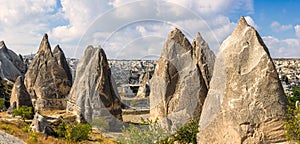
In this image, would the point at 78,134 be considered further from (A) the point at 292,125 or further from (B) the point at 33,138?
(A) the point at 292,125

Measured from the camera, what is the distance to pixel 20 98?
23234mm

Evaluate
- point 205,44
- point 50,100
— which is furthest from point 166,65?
point 50,100

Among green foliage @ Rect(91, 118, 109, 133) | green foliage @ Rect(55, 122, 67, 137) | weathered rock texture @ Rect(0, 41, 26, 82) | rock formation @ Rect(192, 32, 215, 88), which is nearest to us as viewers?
green foliage @ Rect(55, 122, 67, 137)

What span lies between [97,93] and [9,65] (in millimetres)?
24750

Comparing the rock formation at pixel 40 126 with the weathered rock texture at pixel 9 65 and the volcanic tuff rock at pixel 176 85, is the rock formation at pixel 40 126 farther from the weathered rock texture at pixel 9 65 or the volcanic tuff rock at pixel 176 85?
the weathered rock texture at pixel 9 65

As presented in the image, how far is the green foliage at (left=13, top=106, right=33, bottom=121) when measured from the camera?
21000 mm

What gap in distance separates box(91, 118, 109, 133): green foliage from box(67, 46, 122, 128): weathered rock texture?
22cm

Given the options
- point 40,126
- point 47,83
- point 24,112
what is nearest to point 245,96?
point 40,126

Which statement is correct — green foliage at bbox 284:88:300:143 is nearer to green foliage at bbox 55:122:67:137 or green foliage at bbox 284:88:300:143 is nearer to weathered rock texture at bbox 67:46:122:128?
green foliage at bbox 55:122:67:137

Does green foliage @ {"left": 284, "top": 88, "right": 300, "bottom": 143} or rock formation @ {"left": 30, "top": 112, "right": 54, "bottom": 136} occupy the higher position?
rock formation @ {"left": 30, "top": 112, "right": 54, "bottom": 136}

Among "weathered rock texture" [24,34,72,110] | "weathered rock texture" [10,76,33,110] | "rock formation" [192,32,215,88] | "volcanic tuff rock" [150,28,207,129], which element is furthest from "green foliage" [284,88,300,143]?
"weathered rock texture" [24,34,72,110]

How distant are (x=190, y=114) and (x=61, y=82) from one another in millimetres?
15841

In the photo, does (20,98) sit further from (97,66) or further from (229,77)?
(229,77)

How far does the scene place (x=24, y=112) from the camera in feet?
68.8
